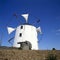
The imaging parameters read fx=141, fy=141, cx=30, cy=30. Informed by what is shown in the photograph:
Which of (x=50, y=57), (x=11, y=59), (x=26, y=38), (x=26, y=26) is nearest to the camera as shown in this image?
(x=50, y=57)

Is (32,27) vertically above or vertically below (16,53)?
above

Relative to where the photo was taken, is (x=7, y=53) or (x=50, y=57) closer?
(x=50, y=57)

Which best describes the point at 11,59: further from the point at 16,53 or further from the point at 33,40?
the point at 33,40

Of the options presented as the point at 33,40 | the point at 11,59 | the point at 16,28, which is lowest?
the point at 11,59

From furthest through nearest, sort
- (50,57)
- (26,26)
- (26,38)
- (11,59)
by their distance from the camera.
→ 1. (26,26)
2. (26,38)
3. (11,59)
4. (50,57)

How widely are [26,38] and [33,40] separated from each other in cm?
192

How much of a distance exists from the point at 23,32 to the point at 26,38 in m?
2.01

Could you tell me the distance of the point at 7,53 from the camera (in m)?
17.4

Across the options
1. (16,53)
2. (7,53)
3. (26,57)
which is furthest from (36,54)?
(7,53)

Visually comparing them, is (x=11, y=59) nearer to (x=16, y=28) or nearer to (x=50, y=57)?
(x=50, y=57)

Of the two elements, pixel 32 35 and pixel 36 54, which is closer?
pixel 36 54

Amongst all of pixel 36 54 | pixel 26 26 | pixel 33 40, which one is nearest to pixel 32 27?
pixel 26 26

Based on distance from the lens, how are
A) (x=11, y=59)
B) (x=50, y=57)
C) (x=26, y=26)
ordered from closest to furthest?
(x=50, y=57) < (x=11, y=59) < (x=26, y=26)

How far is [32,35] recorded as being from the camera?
3588 centimetres
